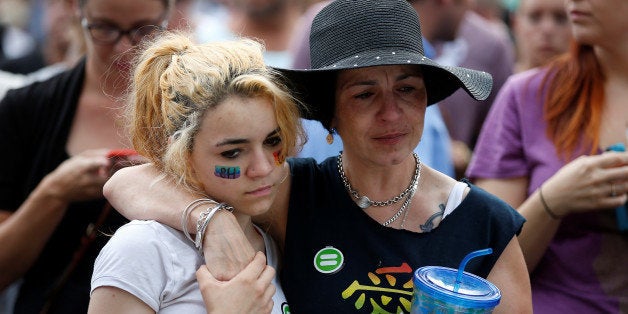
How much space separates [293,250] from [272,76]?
49 centimetres

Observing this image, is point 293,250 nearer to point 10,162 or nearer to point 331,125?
point 331,125

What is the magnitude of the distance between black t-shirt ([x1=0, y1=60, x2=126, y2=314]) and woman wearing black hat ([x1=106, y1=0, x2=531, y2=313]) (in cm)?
56

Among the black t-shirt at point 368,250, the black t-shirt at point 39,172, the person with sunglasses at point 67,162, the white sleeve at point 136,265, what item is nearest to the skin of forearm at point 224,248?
the white sleeve at point 136,265

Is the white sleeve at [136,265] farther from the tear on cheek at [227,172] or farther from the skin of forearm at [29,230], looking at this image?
the skin of forearm at [29,230]

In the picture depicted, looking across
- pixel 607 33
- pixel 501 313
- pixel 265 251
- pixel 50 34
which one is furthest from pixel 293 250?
pixel 50 34

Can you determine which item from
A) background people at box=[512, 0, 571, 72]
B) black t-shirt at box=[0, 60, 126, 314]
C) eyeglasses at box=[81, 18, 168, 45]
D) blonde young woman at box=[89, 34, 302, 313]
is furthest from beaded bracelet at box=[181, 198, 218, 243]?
background people at box=[512, 0, 571, 72]

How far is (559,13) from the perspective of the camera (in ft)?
15.3

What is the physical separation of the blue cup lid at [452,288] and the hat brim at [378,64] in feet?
1.61

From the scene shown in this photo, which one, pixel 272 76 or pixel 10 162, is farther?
pixel 10 162

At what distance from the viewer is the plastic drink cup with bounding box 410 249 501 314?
1.87 m

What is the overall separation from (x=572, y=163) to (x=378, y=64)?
3.07 feet

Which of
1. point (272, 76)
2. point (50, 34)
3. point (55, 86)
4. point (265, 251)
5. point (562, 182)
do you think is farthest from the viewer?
point (50, 34)

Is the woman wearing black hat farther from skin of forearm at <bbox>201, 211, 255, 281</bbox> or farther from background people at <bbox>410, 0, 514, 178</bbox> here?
background people at <bbox>410, 0, 514, 178</bbox>

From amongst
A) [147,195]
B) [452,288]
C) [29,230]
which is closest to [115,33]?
[29,230]
